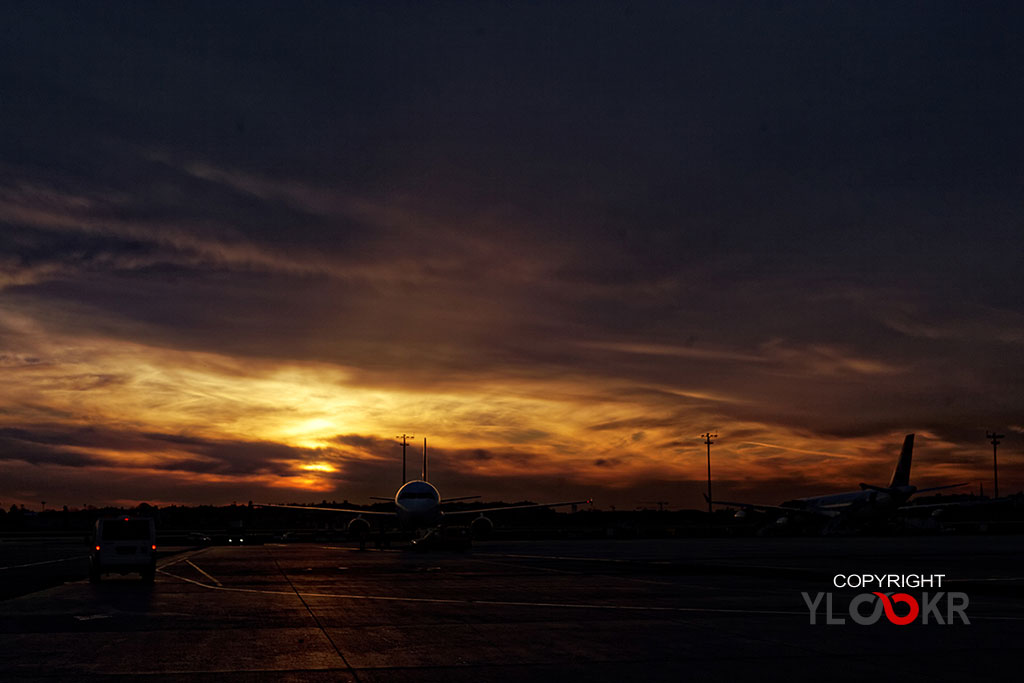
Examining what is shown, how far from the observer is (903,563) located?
4169cm

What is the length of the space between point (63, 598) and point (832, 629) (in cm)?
2166

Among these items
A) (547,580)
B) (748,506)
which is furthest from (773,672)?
(748,506)

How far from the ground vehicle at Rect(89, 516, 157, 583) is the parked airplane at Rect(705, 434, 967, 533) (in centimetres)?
7926

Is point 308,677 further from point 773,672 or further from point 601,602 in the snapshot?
point 601,602

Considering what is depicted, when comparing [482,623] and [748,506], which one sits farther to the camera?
[748,506]

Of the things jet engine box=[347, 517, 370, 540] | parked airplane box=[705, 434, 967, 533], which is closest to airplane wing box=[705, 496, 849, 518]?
parked airplane box=[705, 434, 967, 533]

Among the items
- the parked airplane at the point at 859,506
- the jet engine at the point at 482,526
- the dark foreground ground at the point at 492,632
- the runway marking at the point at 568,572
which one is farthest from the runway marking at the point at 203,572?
the parked airplane at the point at 859,506

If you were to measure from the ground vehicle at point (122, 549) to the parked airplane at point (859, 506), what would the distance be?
79.3 m

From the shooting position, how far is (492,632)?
18578 millimetres

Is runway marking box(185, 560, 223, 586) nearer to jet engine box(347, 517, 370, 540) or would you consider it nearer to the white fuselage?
the white fuselage

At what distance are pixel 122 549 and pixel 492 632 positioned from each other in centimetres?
2219

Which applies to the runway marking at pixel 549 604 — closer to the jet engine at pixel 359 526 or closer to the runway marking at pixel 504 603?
the runway marking at pixel 504 603

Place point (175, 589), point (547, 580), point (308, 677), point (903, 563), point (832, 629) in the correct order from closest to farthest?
point (308, 677), point (832, 629), point (175, 589), point (547, 580), point (903, 563)

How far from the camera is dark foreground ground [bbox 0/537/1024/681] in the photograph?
14.0 m
